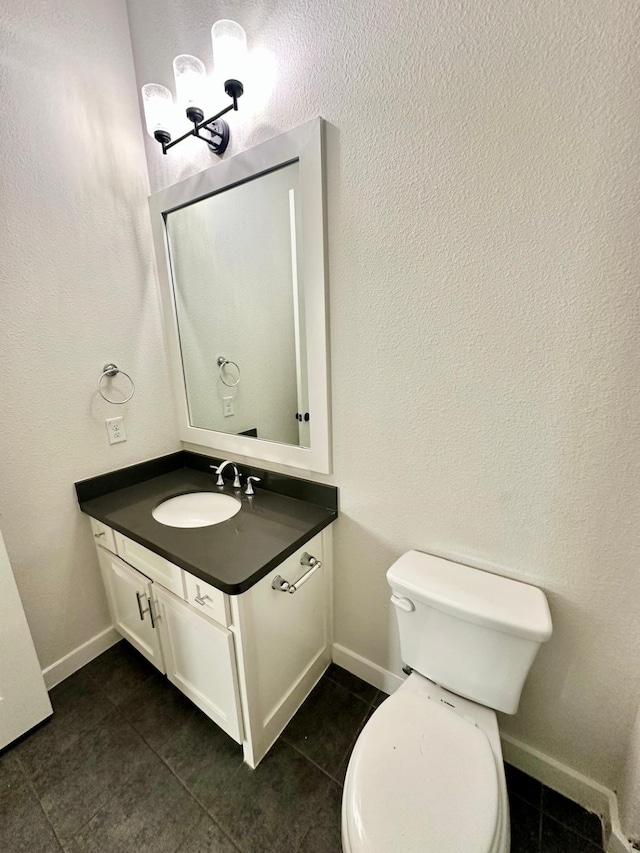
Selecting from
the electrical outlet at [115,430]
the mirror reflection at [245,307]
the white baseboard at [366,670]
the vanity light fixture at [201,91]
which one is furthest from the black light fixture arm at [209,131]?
the white baseboard at [366,670]

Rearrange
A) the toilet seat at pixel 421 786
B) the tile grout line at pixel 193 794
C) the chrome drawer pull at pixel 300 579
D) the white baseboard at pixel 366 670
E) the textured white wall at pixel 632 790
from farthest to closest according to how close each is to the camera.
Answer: the white baseboard at pixel 366 670 < the chrome drawer pull at pixel 300 579 < the tile grout line at pixel 193 794 < the textured white wall at pixel 632 790 < the toilet seat at pixel 421 786

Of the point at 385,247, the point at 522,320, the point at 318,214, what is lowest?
→ the point at 522,320

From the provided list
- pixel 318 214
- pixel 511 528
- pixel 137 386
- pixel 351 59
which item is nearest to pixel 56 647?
pixel 137 386

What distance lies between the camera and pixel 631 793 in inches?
33.3

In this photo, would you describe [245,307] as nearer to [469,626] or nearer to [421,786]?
[469,626]

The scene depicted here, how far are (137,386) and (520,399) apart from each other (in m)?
1.53

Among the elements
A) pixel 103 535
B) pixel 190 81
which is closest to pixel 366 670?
pixel 103 535

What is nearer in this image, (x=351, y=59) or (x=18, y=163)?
(x=351, y=59)

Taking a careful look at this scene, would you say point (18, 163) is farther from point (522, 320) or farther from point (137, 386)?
point (522, 320)

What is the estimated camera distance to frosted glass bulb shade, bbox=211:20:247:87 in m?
1.00

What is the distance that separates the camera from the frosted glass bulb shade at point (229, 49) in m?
1.00

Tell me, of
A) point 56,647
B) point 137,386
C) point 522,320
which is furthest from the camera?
point 137,386

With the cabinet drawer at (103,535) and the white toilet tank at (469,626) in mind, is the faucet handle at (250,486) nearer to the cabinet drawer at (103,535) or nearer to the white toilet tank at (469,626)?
the cabinet drawer at (103,535)

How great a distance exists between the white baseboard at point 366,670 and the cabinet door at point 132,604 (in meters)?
0.72
